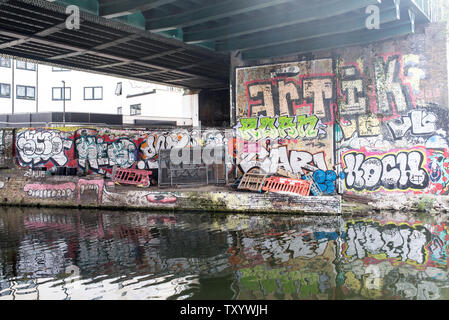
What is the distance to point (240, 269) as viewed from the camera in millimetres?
7461

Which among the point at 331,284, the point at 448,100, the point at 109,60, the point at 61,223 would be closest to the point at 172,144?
the point at 109,60

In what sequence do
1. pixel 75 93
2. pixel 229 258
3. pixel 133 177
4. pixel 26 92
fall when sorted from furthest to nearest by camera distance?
pixel 75 93
pixel 26 92
pixel 133 177
pixel 229 258

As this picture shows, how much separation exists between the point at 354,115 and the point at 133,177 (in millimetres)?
10157

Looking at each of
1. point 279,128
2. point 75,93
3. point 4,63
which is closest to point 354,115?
point 279,128

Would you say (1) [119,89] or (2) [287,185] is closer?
(2) [287,185]

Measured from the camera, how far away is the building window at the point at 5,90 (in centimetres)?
4775

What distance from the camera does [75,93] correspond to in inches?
2109

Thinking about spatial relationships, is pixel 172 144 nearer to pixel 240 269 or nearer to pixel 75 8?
pixel 75 8

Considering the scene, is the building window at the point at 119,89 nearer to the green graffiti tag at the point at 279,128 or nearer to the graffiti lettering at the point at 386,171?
the green graffiti tag at the point at 279,128

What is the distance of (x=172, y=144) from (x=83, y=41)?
21.8 feet

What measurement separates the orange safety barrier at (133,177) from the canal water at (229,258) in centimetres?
459

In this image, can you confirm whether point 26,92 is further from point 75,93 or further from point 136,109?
point 136,109

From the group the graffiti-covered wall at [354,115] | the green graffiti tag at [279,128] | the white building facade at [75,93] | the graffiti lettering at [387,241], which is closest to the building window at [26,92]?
the white building facade at [75,93]

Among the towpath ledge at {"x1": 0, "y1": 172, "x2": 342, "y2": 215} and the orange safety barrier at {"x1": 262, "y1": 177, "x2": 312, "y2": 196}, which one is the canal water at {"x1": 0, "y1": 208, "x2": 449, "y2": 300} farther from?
the orange safety barrier at {"x1": 262, "y1": 177, "x2": 312, "y2": 196}
